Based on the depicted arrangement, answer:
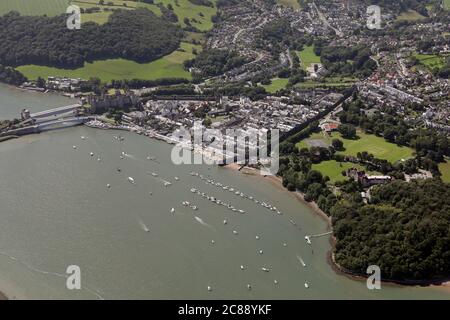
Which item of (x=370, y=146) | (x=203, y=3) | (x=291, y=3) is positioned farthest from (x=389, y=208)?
(x=291, y=3)

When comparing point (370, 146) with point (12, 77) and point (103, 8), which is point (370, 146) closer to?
point (12, 77)

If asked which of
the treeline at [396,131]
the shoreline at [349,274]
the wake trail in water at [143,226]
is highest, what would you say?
the treeline at [396,131]

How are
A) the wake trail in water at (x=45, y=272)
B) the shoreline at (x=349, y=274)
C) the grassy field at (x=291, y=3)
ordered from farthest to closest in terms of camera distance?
the grassy field at (x=291, y=3), the shoreline at (x=349, y=274), the wake trail in water at (x=45, y=272)

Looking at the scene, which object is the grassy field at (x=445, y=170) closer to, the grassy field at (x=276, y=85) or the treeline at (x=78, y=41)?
the grassy field at (x=276, y=85)

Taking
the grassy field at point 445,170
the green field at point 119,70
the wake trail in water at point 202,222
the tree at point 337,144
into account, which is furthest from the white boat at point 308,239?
the green field at point 119,70

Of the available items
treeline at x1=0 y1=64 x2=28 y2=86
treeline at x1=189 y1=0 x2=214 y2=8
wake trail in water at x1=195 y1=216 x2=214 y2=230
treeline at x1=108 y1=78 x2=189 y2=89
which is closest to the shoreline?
wake trail in water at x1=195 y1=216 x2=214 y2=230
